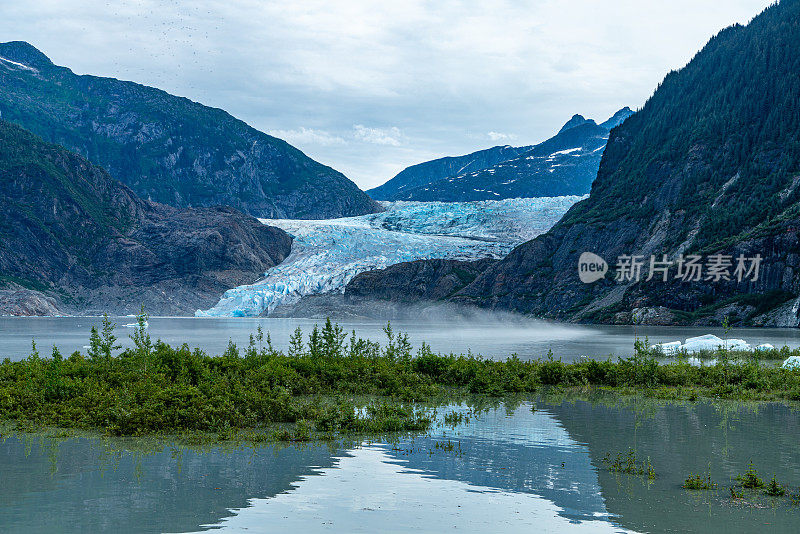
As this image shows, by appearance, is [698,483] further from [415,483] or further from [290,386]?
[290,386]

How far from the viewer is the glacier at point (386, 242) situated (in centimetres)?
15225

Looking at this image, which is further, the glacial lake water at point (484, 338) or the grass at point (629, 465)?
the glacial lake water at point (484, 338)

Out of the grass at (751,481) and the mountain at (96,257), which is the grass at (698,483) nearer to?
the grass at (751,481)

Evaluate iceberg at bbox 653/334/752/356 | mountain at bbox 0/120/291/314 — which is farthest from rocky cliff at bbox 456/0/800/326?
mountain at bbox 0/120/291/314

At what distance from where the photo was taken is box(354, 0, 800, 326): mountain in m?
105

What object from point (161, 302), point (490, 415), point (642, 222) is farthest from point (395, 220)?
point (490, 415)

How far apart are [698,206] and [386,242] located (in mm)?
66160

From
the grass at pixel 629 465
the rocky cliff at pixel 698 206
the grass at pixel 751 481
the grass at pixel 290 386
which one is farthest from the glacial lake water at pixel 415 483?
the rocky cliff at pixel 698 206

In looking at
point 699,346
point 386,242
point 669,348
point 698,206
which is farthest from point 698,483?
point 386,242

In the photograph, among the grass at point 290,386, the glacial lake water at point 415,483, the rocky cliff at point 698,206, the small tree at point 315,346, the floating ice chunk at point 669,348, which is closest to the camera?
the glacial lake water at point 415,483

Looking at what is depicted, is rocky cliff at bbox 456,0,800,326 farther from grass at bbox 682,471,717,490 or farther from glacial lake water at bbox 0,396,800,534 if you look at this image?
grass at bbox 682,471,717,490

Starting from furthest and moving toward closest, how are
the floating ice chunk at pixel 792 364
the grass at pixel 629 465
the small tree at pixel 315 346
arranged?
the floating ice chunk at pixel 792 364
the small tree at pixel 315 346
the grass at pixel 629 465

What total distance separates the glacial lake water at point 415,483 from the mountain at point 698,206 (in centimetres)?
8858

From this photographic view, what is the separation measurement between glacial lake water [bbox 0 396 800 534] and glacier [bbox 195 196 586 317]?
134673 millimetres
